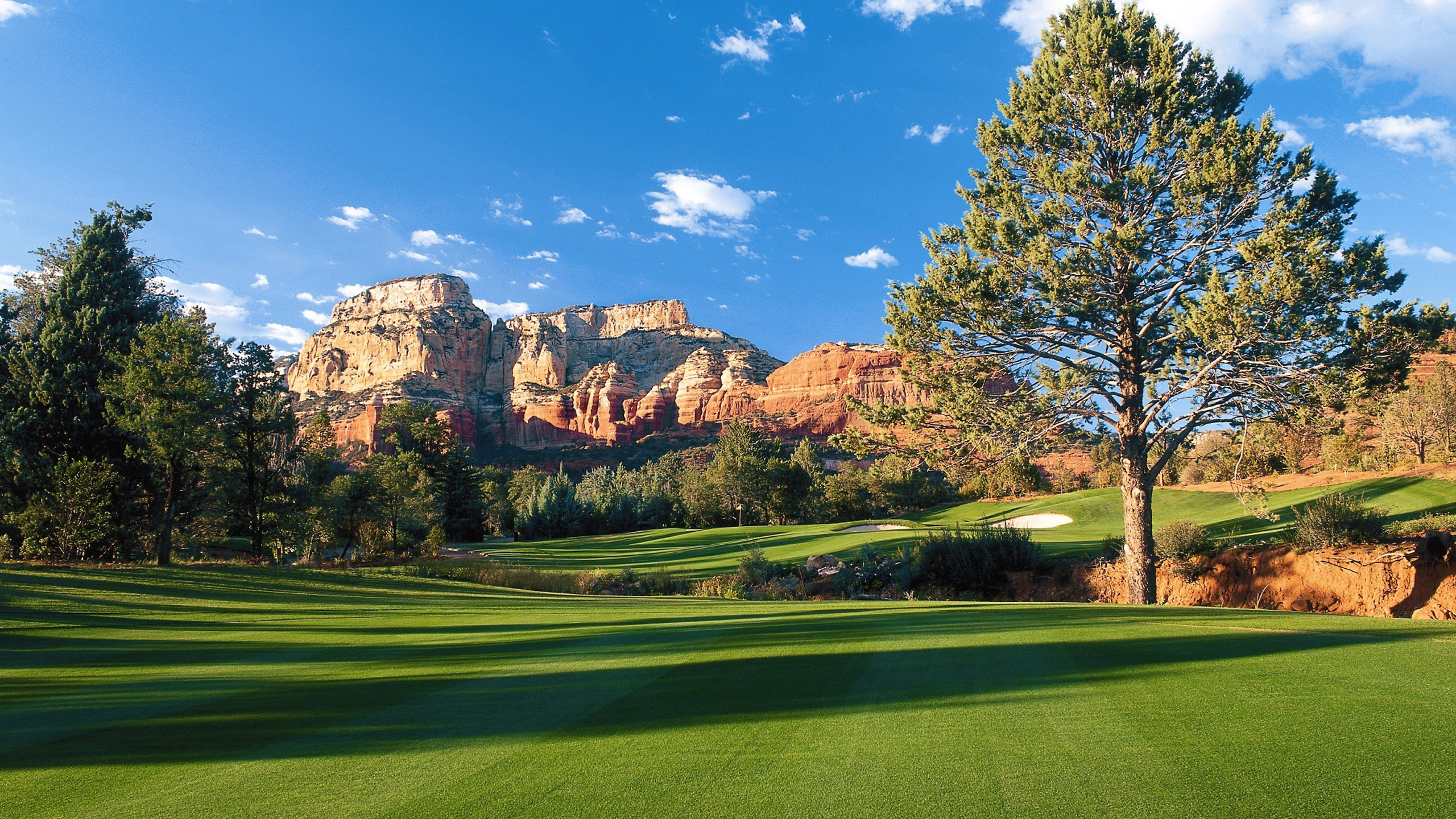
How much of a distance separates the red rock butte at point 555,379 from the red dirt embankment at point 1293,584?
98.2 m

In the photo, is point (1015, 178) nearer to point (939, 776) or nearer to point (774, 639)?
point (774, 639)

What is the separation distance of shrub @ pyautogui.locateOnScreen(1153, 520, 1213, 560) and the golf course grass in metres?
1.31

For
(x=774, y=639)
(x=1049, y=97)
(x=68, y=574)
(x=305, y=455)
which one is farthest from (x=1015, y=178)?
(x=305, y=455)

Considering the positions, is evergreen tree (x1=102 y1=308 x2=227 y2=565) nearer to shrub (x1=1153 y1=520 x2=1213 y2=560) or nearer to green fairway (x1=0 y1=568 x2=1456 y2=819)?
green fairway (x1=0 y1=568 x2=1456 y2=819)

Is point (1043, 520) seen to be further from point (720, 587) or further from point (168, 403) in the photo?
point (168, 403)

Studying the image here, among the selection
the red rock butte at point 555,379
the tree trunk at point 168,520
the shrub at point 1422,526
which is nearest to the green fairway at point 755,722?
the shrub at point 1422,526

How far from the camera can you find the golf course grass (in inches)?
851

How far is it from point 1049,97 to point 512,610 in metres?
15.0

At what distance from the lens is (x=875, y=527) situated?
3625cm

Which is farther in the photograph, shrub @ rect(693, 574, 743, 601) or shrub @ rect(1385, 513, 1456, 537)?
shrub @ rect(693, 574, 743, 601)

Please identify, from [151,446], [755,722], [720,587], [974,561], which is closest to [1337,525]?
[974,561]

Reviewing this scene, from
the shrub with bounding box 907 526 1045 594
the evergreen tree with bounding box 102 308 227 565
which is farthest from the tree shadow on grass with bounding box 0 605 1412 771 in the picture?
the evergreen tree with bounding box 102 308 227 565

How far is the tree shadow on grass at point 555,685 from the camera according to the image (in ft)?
13.6

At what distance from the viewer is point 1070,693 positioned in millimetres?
4531
